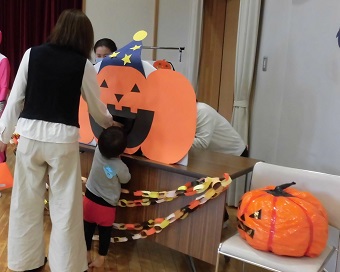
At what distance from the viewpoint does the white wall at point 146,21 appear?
14.8 feet

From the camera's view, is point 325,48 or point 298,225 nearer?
point 298,225

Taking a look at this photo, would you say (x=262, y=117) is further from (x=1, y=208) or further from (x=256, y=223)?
(x=1, y=208)

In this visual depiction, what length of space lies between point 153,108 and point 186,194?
48 centimetres

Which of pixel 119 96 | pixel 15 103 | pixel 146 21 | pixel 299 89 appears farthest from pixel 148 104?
pixel 146 21

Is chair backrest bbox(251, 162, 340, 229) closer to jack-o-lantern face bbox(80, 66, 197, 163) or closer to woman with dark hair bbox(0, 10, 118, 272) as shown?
jack-o-lantern face bbox(80, 66, 197, 163)

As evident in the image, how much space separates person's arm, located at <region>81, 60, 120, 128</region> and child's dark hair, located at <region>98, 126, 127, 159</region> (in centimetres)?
7

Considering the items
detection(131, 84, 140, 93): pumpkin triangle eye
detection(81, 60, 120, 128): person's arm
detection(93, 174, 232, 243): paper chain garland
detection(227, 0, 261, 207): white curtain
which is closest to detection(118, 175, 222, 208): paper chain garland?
detection(93, 174, 232, 243): paper chain garland

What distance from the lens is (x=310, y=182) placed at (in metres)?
1.78

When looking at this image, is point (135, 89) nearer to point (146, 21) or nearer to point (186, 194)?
point (186, 194)

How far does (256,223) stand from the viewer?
1.51m

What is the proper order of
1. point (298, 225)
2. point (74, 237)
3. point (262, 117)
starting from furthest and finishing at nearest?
point (262, 117), point (74, 237), point (298, 225)

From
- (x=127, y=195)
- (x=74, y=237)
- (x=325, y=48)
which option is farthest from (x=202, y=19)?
(x=74, y=237)

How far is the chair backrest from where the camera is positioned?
5.57 ft

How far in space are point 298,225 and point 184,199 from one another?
0.57m
